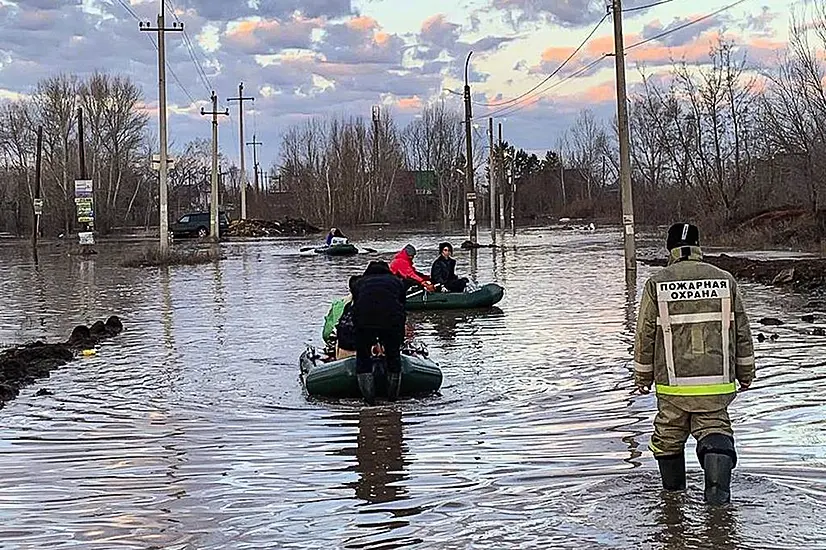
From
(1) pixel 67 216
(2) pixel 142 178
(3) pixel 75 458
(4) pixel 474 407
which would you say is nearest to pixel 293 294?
(4) pixel 474 407

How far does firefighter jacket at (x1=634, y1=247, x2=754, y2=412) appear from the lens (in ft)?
24.1

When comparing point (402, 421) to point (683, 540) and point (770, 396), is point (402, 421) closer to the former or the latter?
point (770, 396)

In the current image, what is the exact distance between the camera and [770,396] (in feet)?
40.4

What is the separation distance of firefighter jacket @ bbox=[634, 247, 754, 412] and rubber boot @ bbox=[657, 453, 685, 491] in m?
0.44

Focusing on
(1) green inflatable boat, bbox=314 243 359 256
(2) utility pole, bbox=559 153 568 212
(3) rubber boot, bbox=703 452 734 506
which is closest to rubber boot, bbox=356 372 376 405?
(3) rubber boot, bbox=703 452 734 506

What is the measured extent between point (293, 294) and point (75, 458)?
19.0m

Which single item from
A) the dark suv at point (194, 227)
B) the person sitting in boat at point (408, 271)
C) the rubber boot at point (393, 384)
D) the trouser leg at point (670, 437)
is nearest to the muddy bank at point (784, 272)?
the person sitting in boat at point (408, 271)

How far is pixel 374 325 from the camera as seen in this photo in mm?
12484

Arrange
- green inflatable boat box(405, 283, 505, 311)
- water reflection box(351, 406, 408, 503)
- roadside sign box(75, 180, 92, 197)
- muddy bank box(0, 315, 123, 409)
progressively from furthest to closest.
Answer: roadside sign box(75, 180, 92, 197), green inflatable boat box(405, 283, 505, 311), muddy bank box(0, 315, 123, 409), water reflection box(351, 406, 408, 503)

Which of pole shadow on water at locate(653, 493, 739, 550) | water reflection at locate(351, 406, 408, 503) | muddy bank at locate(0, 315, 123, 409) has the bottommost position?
water reflection at locate(351, 406, 408, 503)

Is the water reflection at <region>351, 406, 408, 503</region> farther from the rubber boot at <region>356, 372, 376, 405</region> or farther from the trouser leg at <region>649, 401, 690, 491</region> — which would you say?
the trouser leg at <region>649, 401, 690, 491</region>

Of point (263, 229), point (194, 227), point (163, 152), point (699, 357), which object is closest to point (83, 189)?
point (163, 152)

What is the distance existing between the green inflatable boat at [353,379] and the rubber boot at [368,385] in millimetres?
96

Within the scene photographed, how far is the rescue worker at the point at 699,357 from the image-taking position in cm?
734
